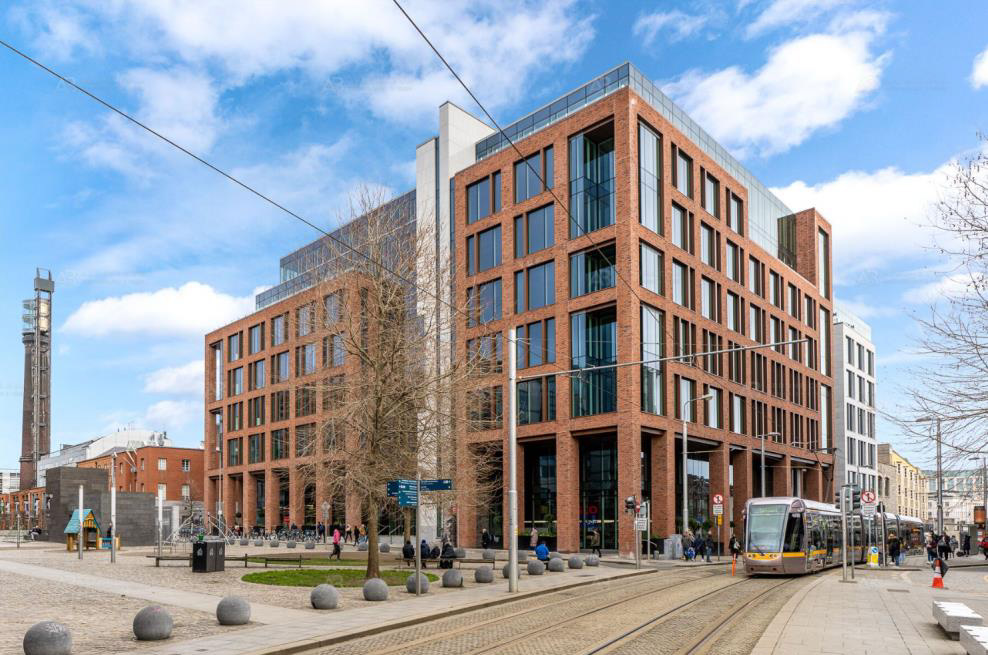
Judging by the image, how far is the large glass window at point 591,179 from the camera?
50031mm

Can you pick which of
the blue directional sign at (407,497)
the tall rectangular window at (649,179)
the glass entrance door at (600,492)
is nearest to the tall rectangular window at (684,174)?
the tall rectangular window at (649,179)

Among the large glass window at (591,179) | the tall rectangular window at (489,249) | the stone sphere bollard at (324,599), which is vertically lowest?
the stone sphere bollard at (324,599)

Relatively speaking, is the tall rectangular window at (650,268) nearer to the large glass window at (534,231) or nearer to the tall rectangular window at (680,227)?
the tall rectangular window at (680,227)

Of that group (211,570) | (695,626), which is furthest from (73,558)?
(695,626)

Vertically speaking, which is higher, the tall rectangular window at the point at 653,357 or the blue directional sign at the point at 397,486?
the tall rectangular window at the point at 653,357

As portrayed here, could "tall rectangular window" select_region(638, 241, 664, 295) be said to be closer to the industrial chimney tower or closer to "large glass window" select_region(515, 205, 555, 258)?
"large glass window" select_region(515, 205, 555, 258)

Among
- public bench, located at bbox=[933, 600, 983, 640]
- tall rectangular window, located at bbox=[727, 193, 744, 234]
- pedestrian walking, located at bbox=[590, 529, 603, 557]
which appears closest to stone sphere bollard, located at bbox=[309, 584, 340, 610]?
public bench, located at bbox=[933, 600, 983, 640]

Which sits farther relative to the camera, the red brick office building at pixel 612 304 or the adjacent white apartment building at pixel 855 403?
the adjacent white apartment building at pixel 855 403

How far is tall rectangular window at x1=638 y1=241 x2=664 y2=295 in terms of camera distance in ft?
162

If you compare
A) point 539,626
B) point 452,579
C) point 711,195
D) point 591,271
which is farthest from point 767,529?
point 711,195

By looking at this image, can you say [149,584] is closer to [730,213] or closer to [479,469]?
[479,469]

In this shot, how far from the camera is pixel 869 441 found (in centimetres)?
9844

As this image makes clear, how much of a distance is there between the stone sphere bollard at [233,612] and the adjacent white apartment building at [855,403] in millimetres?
80548

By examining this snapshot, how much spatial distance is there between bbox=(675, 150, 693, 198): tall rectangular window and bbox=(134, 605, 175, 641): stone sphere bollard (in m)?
44.3
